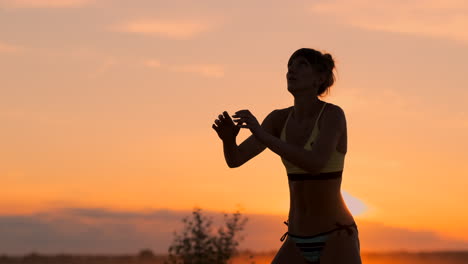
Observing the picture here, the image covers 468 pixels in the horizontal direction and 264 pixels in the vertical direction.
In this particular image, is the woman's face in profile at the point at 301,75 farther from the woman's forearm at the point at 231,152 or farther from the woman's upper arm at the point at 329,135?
the woman's forearm at the point at 231,152

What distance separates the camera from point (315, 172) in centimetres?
732

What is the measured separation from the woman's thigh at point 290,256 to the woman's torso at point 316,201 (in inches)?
4.8

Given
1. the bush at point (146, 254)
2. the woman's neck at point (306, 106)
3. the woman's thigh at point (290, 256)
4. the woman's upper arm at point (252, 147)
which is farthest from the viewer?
the bush at point (146, 254)

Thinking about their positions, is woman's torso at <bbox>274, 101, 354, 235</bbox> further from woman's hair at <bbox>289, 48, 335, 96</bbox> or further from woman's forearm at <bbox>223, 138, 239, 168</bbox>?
woman's forearm at <bbox>223, 138, 239, 168</bbox>

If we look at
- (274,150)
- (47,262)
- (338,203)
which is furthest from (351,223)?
(47,262)

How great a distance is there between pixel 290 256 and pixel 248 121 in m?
1.26

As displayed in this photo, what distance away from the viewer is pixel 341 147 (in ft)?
25.0

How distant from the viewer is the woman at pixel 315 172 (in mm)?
7535

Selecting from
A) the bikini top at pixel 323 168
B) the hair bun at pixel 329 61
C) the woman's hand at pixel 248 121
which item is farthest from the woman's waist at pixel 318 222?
the hair bun at pixel 329 61

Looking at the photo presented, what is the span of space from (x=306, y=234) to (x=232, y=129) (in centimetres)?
105

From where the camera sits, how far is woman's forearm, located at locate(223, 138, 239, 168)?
7.93 m

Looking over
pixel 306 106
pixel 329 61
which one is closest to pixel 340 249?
pixel 306 106

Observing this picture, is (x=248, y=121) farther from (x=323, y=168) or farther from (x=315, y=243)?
(x=315, y=243)

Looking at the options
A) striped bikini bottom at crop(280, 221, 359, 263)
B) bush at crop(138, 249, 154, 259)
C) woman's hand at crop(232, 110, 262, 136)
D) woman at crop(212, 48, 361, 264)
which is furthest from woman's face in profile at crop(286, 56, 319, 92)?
bush at crop(138, 249, 154, 259)
